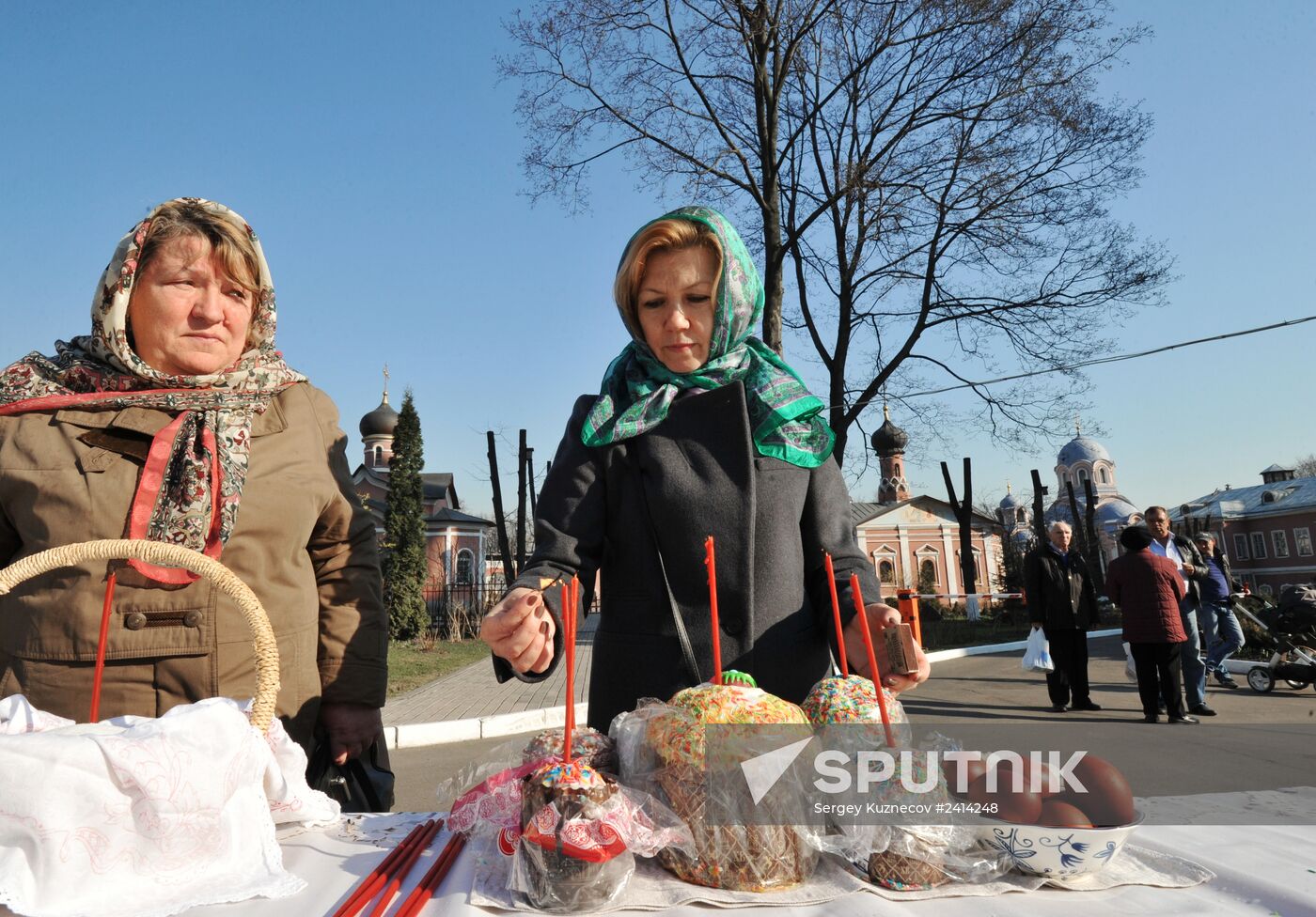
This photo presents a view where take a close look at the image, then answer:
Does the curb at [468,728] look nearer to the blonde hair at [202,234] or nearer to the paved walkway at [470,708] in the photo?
the paved walkway at [470,708]

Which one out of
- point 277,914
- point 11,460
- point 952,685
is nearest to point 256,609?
point 277,914

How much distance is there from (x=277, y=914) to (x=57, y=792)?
331 mm

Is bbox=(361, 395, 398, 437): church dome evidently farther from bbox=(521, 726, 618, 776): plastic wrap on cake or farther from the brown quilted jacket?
bbox=(521, 726, 618, 776): plastic wrap on cake

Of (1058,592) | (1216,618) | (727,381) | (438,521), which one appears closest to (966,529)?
(1216,618)

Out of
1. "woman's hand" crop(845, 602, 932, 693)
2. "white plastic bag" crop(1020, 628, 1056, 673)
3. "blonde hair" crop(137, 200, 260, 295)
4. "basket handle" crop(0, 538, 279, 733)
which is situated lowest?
"white plastic bag" crop(1020, 628, 1056, 673)

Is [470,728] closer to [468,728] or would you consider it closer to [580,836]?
[468,728]

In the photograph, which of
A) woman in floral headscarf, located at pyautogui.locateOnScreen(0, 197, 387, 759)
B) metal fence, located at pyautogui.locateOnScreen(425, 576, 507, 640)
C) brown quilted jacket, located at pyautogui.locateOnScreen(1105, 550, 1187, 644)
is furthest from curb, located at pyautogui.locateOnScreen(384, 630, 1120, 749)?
metal fence, located at pyautogui.locateOnScreen(425, 576, 507, 640)

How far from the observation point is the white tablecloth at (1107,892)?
3.21 ft

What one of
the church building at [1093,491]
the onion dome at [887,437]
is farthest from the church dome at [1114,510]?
the onion dome at [887,437]

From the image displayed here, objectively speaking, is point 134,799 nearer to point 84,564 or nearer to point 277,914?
point 277,914

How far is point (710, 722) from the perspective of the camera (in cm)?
105

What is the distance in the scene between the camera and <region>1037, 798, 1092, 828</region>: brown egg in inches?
41.2

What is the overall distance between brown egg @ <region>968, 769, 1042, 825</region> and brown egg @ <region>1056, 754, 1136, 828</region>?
5 centimetres

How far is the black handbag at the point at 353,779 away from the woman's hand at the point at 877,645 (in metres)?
1.27
